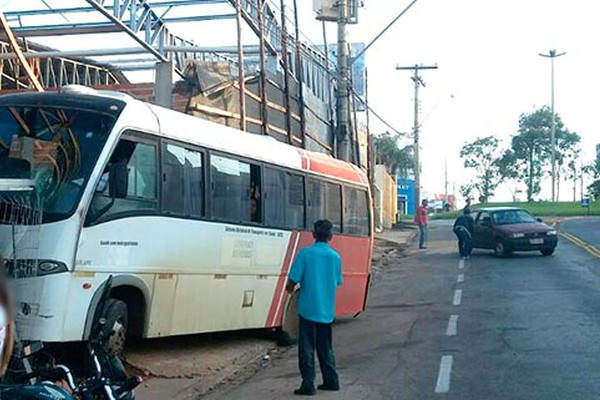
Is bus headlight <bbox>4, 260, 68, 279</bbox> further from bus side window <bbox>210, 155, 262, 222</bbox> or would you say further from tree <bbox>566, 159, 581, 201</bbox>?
tree <bbox>566, 159, 581, 201</bbox>

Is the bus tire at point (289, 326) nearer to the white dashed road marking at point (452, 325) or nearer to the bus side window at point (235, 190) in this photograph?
the bus side window at point (235, 190)

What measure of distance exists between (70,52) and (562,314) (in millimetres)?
13189

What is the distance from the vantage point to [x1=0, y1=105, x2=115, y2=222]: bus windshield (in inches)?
369

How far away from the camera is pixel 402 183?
235 feet

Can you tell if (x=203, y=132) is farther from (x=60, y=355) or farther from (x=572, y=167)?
(x=572, y=167)

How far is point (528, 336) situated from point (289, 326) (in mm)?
3300

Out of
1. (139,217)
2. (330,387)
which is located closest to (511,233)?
(330,387)

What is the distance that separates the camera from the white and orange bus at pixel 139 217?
29.9 feet

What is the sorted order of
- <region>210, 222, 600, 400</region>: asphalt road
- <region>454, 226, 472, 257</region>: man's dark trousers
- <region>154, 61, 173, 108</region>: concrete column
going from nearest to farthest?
<region>210, 222, 600, 400</region>: asphalt road
<region>154, 61, 173, 108</region>: concrete column
<region>454, 226, 472, 257</region>: man's dark trousers

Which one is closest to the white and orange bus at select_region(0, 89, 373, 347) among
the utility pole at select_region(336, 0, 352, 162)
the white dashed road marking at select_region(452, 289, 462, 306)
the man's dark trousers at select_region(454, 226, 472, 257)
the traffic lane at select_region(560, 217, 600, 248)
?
the white dashed road marking at select_region(452, 289, 462, 306)

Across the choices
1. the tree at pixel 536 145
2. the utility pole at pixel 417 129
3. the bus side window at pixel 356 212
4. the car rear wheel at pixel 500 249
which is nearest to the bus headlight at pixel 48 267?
the bus side window at pixel 356 212

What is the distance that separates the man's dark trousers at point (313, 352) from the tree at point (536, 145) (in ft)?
283

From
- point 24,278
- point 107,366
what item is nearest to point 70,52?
point 24,278

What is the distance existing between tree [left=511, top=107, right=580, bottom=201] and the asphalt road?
73294mm
